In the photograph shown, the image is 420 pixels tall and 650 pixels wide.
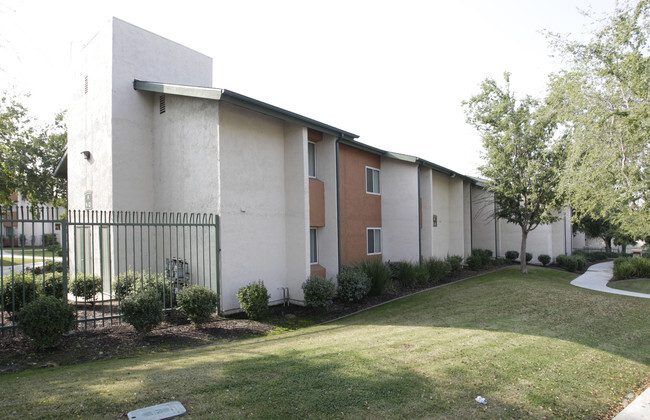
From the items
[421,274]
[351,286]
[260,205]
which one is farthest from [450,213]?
[260,205]

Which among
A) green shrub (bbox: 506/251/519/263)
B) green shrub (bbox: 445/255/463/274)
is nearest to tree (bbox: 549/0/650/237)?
green shrub (bbox: 445/255/463/274)

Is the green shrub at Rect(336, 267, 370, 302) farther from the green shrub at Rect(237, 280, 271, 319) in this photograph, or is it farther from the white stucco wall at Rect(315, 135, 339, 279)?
the green shrub at Rect(237, 280, 271, 319)

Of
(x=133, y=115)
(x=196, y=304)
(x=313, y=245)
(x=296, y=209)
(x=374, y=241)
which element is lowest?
(x=196, y=304)

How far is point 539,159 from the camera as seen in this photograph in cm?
1869

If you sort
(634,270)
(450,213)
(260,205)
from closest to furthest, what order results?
(260,205) → (634,270) → (450,213)

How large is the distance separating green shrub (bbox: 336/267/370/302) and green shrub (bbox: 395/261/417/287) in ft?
11.9

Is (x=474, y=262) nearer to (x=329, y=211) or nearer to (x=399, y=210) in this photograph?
(x=399, y=210)

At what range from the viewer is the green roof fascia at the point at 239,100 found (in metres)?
10.4

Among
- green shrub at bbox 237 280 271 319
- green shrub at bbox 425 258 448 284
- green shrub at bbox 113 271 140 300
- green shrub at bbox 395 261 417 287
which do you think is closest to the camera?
green shrub at bbox 113 271 140 300

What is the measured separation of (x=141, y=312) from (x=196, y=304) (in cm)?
129

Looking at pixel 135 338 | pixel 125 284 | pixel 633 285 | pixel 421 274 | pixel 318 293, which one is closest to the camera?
pixel 135 338

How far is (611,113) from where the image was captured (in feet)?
28.7

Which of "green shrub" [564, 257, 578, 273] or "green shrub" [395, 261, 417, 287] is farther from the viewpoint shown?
"green shrub" [564, 257, 578, 273]

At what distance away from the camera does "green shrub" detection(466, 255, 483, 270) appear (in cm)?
2266
